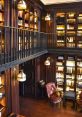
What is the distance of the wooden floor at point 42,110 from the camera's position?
297 inches

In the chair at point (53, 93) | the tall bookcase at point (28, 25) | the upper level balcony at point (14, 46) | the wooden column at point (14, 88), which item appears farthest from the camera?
the chair at point (53, 93)

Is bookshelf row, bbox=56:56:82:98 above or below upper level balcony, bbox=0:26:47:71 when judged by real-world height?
below

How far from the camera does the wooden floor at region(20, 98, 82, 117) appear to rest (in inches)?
297

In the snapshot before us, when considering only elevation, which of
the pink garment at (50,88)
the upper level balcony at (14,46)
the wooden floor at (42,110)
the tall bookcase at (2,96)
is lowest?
the wooden floor at (42,110)

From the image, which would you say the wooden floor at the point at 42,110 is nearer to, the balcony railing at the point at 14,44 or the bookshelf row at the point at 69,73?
the bookshelf row at the point at 69,73

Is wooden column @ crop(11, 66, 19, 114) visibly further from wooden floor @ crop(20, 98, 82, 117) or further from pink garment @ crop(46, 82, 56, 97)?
pink garment @ crop(46, 82, 56, 97)

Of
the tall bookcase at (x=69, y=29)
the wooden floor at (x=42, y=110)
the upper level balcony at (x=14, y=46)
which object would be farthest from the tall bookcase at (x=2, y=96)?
the tall bookcase at (x=69, y=29)

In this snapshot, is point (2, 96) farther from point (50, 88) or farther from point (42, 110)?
point (50, 88)

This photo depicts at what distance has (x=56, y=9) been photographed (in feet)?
30.8

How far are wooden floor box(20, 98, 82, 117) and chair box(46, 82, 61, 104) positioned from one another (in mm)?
317

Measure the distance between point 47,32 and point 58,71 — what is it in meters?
1.94

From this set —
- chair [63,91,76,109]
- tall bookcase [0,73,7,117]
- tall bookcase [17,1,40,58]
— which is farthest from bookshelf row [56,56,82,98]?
tall bookcase [0,73,7,117]

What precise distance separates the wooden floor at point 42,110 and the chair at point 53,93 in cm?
32

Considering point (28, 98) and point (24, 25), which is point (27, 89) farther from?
point (24, 25)
